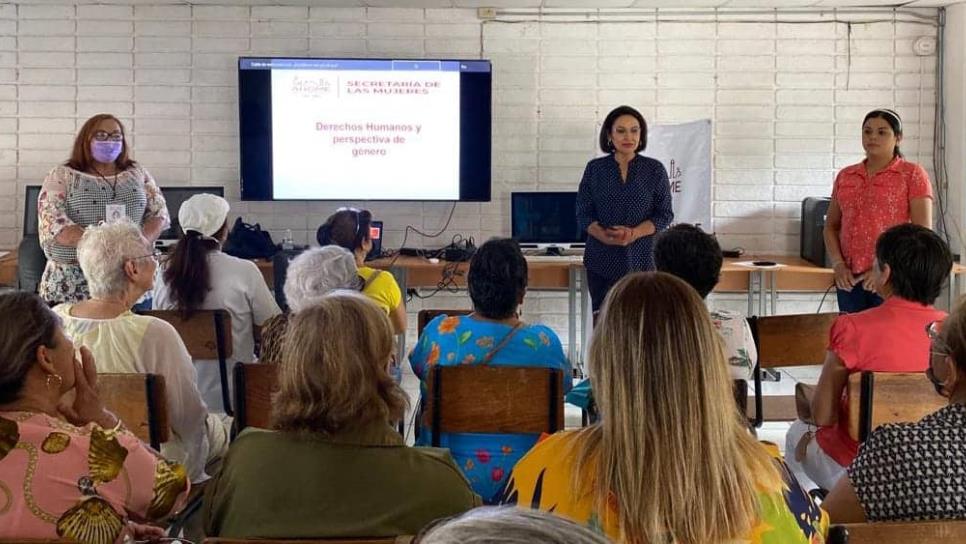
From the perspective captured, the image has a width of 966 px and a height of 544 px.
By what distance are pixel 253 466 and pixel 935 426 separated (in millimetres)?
1165

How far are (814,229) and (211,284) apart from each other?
3.95m

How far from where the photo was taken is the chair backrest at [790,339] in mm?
3100

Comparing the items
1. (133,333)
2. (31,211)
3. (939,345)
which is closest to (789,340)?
(939,345)

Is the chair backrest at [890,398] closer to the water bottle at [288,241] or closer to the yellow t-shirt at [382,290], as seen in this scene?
the yellow t-shirt at [382,290]

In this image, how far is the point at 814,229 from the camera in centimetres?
590

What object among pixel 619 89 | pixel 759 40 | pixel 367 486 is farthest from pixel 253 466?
pixel 759 40

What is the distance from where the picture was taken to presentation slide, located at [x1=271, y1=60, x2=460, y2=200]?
5969 millimetres

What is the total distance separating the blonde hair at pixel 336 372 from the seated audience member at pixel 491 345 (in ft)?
2.28

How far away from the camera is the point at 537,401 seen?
7.75 ft

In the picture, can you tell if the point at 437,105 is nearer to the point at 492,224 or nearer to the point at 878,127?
the point at 492,224

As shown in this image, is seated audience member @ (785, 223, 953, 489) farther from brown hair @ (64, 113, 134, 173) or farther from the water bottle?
the water bottle

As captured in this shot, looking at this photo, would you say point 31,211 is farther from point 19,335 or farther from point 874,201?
point 874,201

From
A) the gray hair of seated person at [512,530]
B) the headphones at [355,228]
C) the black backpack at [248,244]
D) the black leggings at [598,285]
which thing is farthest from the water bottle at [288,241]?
the gray hair of seated person at [512,530]

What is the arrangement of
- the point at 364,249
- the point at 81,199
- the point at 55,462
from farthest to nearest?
the point at 81,199
the point at 364,249
the point at 55,462
